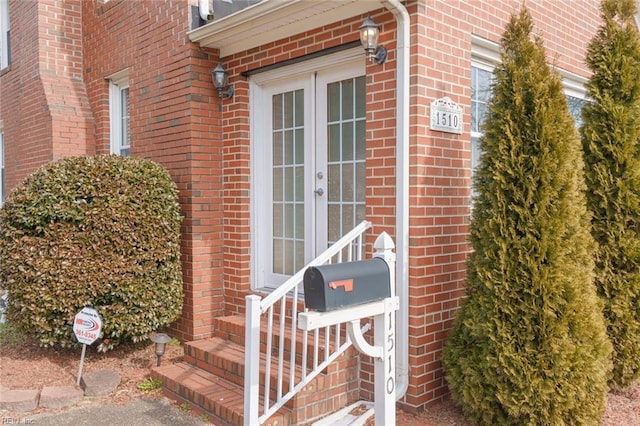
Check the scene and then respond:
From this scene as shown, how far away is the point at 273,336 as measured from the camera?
4.47 meters

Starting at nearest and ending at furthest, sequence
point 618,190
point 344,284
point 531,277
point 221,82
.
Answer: point 344,284 < point 531,277 < point 618,190 < point 221,82

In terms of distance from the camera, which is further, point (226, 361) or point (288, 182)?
point (288, 182)

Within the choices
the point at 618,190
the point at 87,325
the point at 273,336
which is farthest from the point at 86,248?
the point at 618,190

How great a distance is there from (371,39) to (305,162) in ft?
4.55

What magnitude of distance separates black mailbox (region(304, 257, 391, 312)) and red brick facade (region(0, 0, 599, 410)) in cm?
128

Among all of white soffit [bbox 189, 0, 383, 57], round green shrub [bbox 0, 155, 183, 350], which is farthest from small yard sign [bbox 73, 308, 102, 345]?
white soffit [bbox 189, 0, 383, 57]

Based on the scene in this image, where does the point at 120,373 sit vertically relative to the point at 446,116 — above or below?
below

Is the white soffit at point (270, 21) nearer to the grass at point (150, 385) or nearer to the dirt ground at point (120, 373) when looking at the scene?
the dirt ground at point (120, 373)

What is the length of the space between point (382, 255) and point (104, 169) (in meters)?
3.05

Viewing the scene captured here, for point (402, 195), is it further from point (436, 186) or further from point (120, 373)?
point (120, 373)

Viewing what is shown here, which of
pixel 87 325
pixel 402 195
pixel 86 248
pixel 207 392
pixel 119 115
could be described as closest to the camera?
pixel 402 195

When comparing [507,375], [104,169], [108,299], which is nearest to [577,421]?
[507,375]

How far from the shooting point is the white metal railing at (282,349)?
335 cm

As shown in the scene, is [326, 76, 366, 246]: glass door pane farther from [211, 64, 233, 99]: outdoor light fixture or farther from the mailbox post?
the mailbox post
